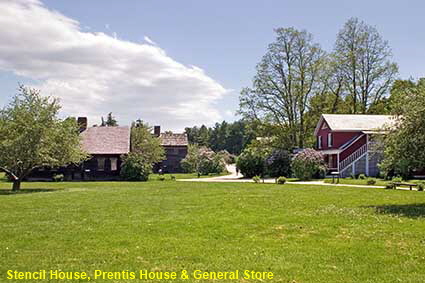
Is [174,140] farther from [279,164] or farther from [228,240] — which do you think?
[228,240]

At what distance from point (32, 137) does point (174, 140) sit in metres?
50.8

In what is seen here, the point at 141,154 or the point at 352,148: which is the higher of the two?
the point at 352,148

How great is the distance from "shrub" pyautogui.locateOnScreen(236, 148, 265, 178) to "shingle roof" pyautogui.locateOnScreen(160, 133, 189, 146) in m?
31.9

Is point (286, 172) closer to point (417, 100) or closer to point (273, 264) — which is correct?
point (417, 100)

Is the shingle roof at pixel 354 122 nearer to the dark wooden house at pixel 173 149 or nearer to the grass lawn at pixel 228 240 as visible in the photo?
the grass lawn at pixel 228 240

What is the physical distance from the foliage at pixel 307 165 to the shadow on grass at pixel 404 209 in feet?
68.4

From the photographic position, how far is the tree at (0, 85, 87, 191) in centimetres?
2525

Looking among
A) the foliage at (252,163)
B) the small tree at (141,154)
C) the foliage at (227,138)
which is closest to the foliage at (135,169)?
the small tree at (141,154)

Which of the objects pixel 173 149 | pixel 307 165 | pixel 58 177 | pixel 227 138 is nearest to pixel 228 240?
pixel 307 165

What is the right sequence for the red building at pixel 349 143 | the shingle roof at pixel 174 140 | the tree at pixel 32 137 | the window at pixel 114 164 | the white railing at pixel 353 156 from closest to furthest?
the tree at pixel 32 137 → the red building at pixel 349 143 → the white railing at pixel 353 156 → the window at pixel 114 164 → the shingle roof at pixel 174 140

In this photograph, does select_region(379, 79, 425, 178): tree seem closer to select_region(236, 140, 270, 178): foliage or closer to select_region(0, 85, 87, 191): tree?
select_region(0, 85, 87, 191): tree

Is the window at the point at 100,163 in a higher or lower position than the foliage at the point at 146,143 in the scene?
lower

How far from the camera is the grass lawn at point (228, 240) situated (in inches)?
282

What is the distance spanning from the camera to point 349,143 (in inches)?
1613
